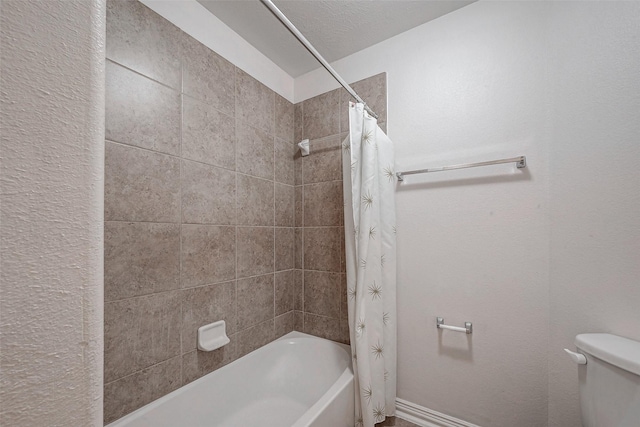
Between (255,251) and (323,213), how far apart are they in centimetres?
53

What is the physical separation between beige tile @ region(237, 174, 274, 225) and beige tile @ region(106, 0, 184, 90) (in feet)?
1.95

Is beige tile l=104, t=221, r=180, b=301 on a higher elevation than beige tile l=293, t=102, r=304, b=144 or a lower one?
lower

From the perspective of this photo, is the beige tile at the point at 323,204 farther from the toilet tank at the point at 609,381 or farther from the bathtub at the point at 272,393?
the toilet tank at the point at 609,381

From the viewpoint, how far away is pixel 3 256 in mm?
203

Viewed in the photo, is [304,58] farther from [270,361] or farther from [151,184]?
[270,361]

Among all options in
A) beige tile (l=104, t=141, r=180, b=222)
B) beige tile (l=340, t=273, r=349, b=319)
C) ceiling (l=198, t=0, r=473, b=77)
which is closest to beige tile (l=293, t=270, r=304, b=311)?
beige tile (l=340, t=273, r=349, b=319)

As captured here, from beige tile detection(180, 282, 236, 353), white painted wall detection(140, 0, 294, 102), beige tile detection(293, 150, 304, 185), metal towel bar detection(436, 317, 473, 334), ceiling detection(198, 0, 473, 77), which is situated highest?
ceiling detection(198, 0, 473, 77)

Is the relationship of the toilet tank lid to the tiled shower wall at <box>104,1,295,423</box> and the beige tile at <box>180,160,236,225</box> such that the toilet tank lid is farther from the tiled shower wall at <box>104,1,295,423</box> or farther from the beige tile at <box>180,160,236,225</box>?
the beige tile at <box>180,160,236,225</box>

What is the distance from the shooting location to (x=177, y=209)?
1160 mm

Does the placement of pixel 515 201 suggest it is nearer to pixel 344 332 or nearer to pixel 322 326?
pixel 344 332

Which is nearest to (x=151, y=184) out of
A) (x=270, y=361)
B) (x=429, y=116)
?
(x=270, y=361)

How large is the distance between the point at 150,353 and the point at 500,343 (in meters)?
1.61

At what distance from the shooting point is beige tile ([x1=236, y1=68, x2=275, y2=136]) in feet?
4.88

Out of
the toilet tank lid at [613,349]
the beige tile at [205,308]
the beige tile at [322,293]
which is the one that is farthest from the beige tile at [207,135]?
the toilet tank lid at [613,349]
